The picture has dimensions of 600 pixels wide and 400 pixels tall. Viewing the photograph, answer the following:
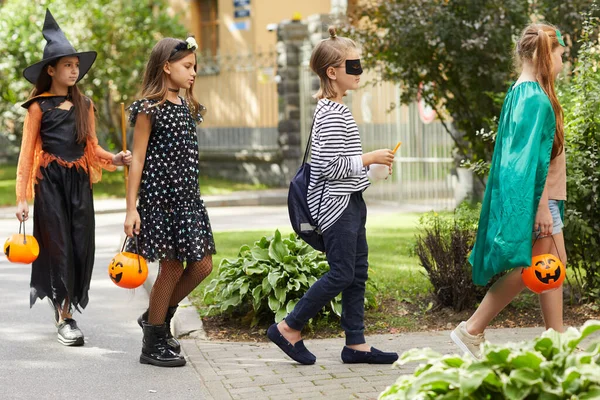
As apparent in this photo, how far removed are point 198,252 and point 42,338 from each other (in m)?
1.64

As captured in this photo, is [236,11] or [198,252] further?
[236,11]

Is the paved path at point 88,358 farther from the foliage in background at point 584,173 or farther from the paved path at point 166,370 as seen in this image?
the foliage in background at point 584,173

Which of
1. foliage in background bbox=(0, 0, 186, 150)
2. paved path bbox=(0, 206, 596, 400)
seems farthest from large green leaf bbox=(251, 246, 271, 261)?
foliage in background bbox=(0, 0, 186, 150)

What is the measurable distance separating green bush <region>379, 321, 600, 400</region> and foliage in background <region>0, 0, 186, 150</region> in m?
16.6

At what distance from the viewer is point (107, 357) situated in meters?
6.03

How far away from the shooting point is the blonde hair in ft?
18.0

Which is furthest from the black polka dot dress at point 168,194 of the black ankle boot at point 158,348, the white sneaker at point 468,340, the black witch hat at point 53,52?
the white sneaker at point 468,340

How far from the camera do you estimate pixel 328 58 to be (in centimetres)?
548

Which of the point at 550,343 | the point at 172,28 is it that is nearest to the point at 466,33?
the point at 550,343

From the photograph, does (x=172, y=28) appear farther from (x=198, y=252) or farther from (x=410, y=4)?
(x=198, y=252)

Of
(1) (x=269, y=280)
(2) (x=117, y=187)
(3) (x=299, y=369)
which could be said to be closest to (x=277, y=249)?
(1) (x=269, y=280)

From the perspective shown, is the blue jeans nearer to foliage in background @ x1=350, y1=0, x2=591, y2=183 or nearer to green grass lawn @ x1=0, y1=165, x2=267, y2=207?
foliage in background @ x1=350, y1=0, x2=591, y2=183

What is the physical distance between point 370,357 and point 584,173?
Answer: 7.00 ft

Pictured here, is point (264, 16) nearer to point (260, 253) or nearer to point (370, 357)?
point (260, 253)
